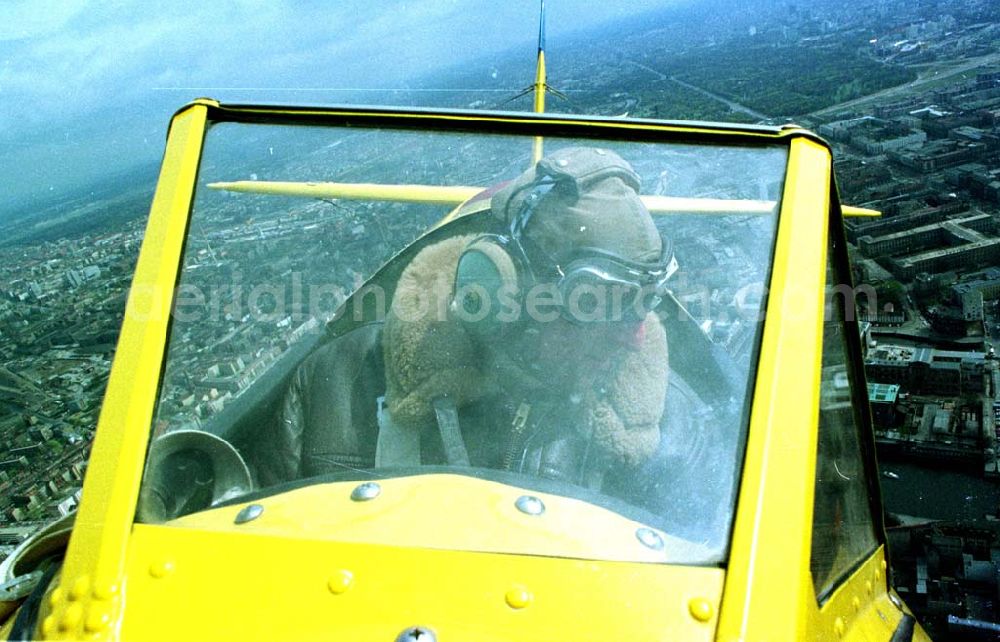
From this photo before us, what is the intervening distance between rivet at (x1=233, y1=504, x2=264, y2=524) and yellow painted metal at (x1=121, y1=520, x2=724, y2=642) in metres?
0.08

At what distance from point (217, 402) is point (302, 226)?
23.4 inches

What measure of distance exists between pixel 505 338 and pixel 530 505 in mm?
432

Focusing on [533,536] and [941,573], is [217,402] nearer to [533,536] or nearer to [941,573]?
[533,536]

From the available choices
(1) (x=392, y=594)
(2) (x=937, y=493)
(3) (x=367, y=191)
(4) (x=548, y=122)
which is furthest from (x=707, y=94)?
(1) (x=392, y=594)

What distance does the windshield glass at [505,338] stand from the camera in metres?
1.37

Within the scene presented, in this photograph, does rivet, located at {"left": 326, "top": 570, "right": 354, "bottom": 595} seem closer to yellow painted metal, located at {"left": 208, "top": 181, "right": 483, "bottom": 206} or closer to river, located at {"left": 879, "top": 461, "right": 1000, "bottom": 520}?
yellow painted metal, located at {"left": 208, "top": 181, "right": 483, "bottom": 206}

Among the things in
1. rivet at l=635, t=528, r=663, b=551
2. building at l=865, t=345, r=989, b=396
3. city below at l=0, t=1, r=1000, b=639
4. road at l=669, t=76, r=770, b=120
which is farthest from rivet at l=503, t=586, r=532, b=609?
road at l=669, t=76, r=770, b=120

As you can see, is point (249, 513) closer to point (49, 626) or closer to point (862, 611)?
point (49, 626)

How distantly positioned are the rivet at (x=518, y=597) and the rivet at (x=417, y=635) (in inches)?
4.9

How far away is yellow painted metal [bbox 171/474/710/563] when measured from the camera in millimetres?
1149

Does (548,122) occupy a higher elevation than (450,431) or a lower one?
higher

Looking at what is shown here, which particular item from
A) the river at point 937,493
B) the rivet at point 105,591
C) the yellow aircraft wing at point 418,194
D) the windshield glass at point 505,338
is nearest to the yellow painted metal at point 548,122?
the windshield glass at point 505,338

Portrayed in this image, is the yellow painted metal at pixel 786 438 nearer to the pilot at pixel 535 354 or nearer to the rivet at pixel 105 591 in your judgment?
the pilot at pixel 535 354

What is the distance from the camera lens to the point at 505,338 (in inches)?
61.6
